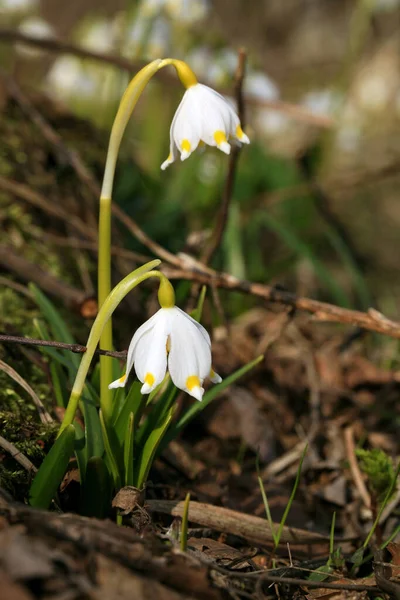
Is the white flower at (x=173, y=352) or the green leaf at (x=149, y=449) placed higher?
the white flower at (x=173, y=352)

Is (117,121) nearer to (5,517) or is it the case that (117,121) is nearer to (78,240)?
(5,517)

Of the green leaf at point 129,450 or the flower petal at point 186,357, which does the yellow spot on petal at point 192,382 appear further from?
the green leaf at point 129,450

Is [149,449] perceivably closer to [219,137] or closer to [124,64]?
[219,137]

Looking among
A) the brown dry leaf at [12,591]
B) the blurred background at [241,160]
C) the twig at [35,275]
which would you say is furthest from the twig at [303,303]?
the brown dry leaf at [12,591]

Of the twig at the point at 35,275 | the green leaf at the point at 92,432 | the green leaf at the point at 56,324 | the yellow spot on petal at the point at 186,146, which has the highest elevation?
the yellow spot on petal at the point at 186,146

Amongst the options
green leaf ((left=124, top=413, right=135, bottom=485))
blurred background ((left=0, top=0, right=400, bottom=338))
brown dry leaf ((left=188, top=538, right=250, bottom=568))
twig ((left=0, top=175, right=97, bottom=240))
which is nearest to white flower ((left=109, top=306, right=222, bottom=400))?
green leaf ((left=124, top=413, right=135, bottom=485))

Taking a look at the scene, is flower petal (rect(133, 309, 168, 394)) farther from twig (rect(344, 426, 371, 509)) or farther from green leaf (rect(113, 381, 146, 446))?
twig (rect(344, 426, 371, 509))

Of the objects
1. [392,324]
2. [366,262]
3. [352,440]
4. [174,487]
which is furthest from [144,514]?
[366,262]
